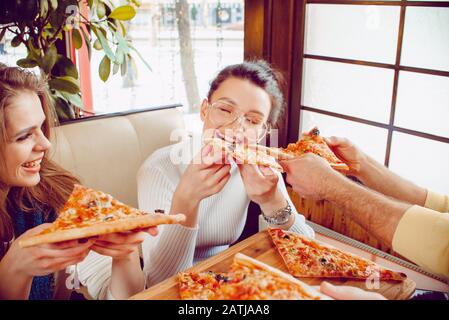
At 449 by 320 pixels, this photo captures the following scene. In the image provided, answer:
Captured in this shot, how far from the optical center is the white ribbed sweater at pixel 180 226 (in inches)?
66.5

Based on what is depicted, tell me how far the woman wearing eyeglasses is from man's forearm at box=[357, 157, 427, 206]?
39 cm

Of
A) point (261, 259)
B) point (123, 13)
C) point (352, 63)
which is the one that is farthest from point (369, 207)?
point (123, 13)

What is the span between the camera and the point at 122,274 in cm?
151

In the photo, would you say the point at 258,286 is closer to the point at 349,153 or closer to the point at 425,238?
the point at 425,238

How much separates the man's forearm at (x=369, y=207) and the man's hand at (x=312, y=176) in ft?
→ 0.07

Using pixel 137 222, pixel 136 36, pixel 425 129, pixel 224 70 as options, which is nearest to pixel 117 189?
pixel 224 70

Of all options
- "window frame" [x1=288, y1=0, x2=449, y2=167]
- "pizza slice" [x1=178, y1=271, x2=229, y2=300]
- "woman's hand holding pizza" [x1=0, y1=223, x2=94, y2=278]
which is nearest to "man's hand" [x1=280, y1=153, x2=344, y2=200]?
"pizza slice" [x1=178, y1=271, x2=229, y2=300]

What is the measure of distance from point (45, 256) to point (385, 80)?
2490 mm

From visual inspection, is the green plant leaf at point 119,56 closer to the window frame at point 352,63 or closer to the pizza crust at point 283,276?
the window frame at point 352,63

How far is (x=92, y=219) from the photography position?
137cm

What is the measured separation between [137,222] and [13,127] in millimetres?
684

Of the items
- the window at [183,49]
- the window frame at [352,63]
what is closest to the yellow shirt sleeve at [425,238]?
the window frame at [352,63]

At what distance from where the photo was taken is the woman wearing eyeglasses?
1648mm
